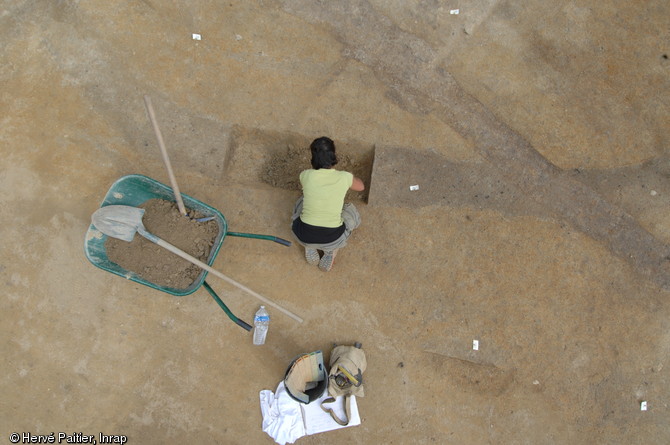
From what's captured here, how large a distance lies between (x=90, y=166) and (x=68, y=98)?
0.58 m

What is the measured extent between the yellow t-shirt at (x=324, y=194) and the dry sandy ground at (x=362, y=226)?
21.0 inches

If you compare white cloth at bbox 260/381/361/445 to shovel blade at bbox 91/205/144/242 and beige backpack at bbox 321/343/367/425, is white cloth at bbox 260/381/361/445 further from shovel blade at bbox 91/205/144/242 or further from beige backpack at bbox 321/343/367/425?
shovel blade at bbox 91/205/144/242

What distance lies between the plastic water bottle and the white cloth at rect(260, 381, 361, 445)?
1.27 ft

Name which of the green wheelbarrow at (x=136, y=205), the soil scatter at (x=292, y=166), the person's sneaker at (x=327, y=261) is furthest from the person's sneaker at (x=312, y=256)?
the soil scatter at (x=292, y=166)

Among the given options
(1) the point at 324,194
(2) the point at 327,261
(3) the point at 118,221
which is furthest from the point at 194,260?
(2) the point at 327,261

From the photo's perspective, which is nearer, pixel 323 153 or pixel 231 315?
pixel 323 153

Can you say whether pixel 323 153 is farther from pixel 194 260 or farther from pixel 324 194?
pixel 194 260

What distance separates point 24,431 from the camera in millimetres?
3107

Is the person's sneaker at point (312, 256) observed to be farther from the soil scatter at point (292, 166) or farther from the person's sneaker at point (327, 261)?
the soil scatter at point (292, 166)

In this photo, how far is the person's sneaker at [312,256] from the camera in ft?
10.3

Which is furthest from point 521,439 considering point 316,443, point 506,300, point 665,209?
point 665,209

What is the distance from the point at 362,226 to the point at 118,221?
177 cm

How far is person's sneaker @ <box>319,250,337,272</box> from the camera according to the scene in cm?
310

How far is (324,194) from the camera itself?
8.70 feet
